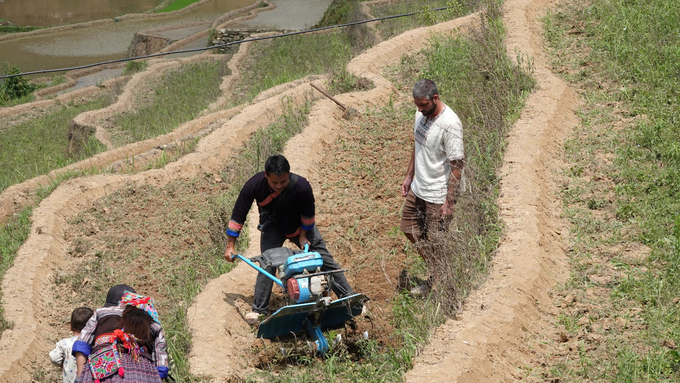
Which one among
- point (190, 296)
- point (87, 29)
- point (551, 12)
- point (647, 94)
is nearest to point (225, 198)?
point (190, 296)

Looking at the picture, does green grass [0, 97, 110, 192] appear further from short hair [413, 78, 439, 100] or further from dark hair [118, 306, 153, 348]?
short hair [413, 78, 439, 100]

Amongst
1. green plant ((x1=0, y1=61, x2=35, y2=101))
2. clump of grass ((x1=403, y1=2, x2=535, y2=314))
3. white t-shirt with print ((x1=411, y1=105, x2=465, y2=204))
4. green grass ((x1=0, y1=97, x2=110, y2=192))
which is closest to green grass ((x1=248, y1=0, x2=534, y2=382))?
clump of grass ((x1=403, y1=2, x2=535, y2=314))

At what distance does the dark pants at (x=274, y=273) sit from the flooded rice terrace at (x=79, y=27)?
28965mm

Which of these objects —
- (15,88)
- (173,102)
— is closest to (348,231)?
(173,102)

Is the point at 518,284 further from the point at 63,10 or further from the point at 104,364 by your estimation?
the point at 63,10

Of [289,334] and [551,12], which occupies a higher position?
[551,12]

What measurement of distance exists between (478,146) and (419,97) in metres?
1.98

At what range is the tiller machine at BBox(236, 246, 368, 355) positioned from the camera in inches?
197

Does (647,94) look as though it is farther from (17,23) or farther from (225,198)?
(17,23)

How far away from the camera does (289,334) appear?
5406mm

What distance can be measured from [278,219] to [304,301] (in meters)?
0.89

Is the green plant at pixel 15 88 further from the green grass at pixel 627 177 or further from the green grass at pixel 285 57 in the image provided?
the green grass at pixel 627 177

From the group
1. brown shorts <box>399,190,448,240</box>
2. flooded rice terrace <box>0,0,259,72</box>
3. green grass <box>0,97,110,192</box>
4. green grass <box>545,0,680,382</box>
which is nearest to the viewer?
green grass <box>545,0,680,382</box>

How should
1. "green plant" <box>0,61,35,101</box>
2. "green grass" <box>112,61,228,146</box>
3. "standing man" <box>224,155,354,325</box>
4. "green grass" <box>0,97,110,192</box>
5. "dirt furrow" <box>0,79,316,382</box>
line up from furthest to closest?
1. "green plant" <box>0,61,35,101</box>
2. "green grass" <box>112,61,228,146</box>
3. "green grass" <box>0,97,110,192</box>
4. "dirt furrow" <box>0,79,316,382</box>
5. "standing man" <box>224,155,354,325</box>
